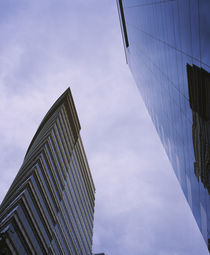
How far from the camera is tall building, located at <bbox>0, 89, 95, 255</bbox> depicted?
1432 inches

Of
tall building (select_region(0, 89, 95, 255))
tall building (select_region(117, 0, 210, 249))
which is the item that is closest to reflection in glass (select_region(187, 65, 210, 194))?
tall building (select_region(117, 0, 210, 249))

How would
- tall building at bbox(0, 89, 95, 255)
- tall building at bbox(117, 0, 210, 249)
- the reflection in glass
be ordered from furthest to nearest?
tall building at bbox(0, 89, 95, 255) < the reflection in glass < tall building at bbox(117, 0, 210, 249)

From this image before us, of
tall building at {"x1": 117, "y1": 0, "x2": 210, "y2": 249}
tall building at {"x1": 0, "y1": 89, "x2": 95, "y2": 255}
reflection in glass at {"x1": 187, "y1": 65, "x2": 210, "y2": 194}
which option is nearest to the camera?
tall building at {"x1": 117, "y1": 0, "x2": 210, "y2": 249}

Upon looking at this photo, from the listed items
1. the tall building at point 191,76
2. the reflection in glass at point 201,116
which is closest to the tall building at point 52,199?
the tall building at point 191,76

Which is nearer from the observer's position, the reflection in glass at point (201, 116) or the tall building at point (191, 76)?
the tall building at point (191, 76)

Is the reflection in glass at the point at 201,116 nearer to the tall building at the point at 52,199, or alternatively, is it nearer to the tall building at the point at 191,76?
the tall building at the point at 191,76

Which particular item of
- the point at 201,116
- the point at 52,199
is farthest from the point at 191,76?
the point at 52,199

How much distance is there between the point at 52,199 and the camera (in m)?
49.8

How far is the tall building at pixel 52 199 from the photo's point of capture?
36375 millimetres

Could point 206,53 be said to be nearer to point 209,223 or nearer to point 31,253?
point 209,223

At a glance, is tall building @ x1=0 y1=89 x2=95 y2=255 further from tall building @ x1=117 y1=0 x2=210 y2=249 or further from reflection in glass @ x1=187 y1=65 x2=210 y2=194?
reflection in glass @ x1=187 y1=65 x2=210 y2=194

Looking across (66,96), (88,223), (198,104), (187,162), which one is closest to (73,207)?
(88,223)

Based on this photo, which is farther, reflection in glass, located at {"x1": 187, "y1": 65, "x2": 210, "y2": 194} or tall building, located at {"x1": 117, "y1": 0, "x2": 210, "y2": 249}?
reflection in glass, located at {"x1": 187, "y1": 65, "x2": 210, "y2": 194}

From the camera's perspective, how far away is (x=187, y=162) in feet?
80.2
